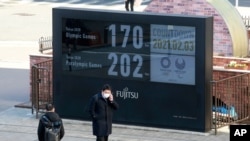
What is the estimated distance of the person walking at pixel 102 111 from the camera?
16.3 m

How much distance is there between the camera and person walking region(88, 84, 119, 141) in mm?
16297

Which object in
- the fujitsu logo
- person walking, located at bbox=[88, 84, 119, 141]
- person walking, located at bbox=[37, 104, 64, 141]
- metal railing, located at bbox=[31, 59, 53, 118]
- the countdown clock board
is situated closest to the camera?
person walking, located at bbox=[37, 104, 64, 141]

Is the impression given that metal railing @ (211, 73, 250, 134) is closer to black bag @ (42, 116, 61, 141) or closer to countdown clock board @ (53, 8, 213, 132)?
countdown clock board @ (53, 8, 213, 132)

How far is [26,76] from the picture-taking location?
24062mm

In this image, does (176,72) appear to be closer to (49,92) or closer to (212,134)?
(212,134)

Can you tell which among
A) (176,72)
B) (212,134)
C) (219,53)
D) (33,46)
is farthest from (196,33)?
(33,46)

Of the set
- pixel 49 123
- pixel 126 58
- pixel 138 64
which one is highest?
pixel 126 58

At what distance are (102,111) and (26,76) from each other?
8036mm

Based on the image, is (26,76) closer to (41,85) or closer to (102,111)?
(41,85)

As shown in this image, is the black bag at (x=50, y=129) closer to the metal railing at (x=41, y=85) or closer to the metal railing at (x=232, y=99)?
the metal railing at (x=232, y=99)

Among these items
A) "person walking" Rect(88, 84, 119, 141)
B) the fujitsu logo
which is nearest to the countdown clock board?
the fujitsu logo

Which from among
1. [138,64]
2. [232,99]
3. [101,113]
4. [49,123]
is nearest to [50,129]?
[49,123]

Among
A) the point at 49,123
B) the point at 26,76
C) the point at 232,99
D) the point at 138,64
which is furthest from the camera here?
the point at 26,76

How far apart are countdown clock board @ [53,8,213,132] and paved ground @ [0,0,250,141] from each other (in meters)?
0.31
